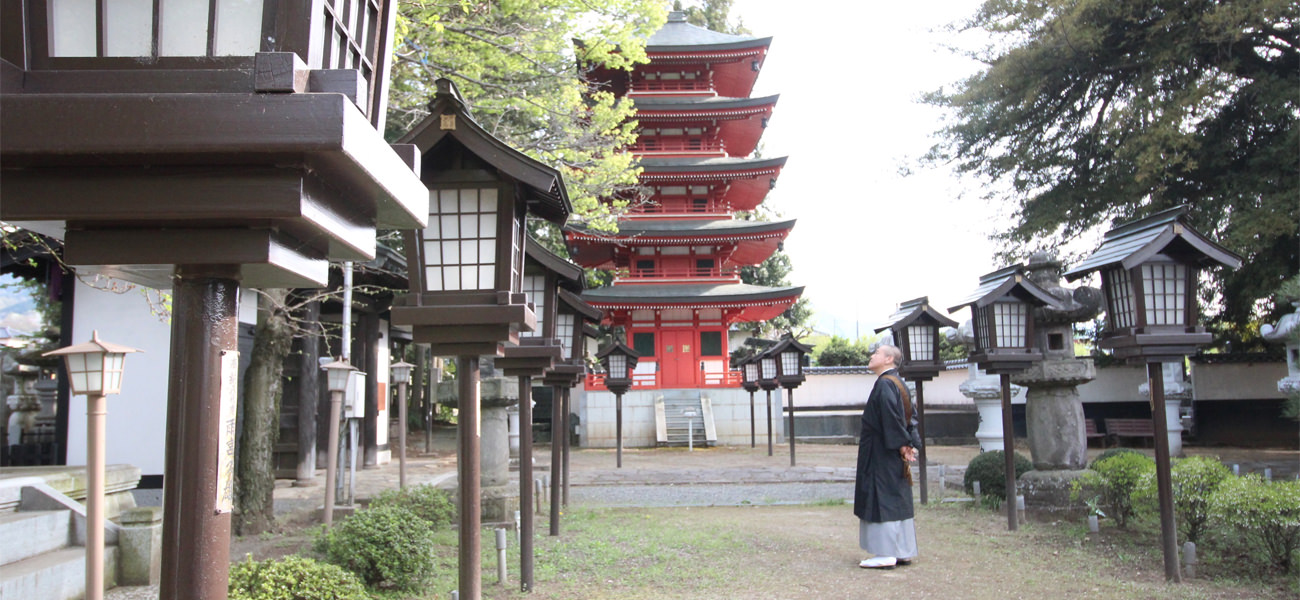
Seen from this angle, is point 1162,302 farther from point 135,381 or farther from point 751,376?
point 751,376

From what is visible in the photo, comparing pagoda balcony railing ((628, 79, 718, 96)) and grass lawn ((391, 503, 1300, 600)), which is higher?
pagoda balcony railing ((628, 79, 718, 96))

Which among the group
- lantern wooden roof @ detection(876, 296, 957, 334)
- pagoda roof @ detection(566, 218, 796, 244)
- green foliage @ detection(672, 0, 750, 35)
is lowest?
lantern wooden roof @ detection(876, 296, 957, 334)

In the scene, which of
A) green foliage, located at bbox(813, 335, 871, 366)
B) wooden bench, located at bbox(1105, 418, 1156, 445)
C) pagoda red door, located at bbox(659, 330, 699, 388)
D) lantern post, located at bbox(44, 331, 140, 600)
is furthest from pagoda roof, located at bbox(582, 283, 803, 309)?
lantern post, located at bbox(44, 331, 140, 600)

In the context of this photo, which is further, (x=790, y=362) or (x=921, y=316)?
(x=790, y=362)

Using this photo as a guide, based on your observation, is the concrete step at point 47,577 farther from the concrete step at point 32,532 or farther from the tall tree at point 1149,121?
the tall tree at point 1149,121

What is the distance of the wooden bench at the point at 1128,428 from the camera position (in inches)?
804

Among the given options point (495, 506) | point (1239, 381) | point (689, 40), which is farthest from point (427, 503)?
point (689, 40)

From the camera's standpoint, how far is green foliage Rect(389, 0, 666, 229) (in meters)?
9.44

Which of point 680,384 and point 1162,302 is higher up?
point 1162,302

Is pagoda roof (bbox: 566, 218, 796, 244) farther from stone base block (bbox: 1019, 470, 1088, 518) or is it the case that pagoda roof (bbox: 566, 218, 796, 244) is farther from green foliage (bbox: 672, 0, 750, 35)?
stone base block (bbox: 1019, 470, 1088, 518)

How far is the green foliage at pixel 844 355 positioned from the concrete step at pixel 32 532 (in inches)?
1230

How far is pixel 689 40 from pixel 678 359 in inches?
433

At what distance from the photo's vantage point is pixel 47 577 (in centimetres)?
551

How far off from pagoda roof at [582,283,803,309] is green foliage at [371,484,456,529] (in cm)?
1740
